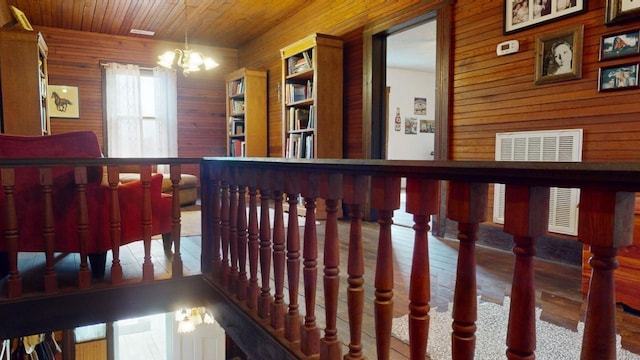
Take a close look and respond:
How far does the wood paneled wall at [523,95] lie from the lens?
2502 mm

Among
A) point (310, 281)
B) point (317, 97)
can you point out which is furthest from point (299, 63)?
point (310, 281)

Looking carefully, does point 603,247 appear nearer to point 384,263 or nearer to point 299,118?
point 384,263

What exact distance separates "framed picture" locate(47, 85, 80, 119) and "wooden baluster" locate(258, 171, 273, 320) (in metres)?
5.62

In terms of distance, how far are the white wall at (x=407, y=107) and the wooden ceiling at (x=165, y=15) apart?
10.4ft

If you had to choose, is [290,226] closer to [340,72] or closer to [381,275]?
[381,275]

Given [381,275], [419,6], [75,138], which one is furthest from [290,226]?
[419,6]

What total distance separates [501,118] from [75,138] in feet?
9.26

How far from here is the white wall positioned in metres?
8.38

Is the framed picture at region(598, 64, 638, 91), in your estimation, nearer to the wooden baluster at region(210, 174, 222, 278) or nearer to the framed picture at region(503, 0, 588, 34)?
the framed picture at region(503, 0, 588, 34)

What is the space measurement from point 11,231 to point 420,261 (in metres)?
2.05

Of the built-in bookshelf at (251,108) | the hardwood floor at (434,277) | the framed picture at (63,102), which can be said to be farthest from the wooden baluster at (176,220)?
the framed picture at (63,102)

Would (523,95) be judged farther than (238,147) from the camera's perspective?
No

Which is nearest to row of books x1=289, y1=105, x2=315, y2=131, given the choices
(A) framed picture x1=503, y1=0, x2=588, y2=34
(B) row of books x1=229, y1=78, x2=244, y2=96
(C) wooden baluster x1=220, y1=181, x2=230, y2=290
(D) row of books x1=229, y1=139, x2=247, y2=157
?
(D) row of books x1=229, y1=139, x2=247, y2=157

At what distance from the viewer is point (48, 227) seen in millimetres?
2115
